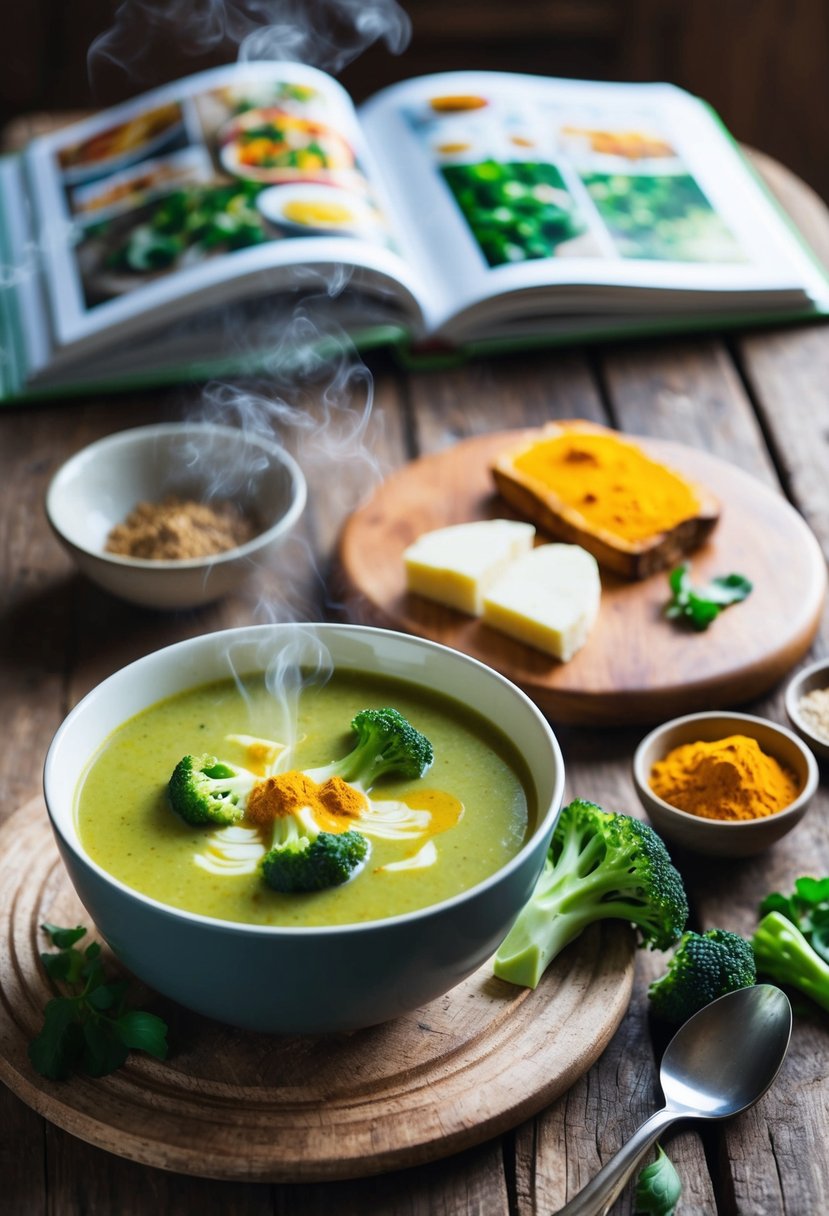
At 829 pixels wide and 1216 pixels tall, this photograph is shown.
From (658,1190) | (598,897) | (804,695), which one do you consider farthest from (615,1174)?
(804,695)

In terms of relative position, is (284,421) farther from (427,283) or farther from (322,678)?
(322,678)

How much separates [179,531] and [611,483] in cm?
78

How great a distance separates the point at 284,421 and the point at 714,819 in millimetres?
1393

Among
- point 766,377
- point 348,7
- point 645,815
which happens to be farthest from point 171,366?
point 348,7

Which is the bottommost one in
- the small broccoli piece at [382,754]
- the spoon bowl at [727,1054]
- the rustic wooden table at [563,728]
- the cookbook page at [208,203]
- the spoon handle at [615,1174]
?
the rustic wooden table at [563,728]

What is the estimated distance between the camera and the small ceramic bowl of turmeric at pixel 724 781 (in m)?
1.74

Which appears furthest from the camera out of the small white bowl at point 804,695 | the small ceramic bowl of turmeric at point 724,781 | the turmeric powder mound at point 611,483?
the turmeric powder mound at point 611,483

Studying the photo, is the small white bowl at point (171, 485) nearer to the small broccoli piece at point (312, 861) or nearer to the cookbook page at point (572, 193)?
the cookbook page at point (572, 193)

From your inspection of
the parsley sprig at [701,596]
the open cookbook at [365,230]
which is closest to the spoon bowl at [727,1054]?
the parsley sprig at [701,596]

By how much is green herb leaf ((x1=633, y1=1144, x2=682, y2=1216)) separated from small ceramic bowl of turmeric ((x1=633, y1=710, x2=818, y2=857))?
50 cm

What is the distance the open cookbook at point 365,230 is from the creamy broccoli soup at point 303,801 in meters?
1.34

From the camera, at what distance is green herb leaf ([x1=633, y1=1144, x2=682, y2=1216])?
131 cm

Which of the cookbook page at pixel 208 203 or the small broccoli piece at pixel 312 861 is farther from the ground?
the small broccoli piece at pixel 312 861

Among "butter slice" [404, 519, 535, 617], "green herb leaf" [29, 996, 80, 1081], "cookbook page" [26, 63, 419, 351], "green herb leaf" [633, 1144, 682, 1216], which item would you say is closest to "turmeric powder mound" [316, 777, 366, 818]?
"green herb leaf" [29, 996, 80, 1081]
